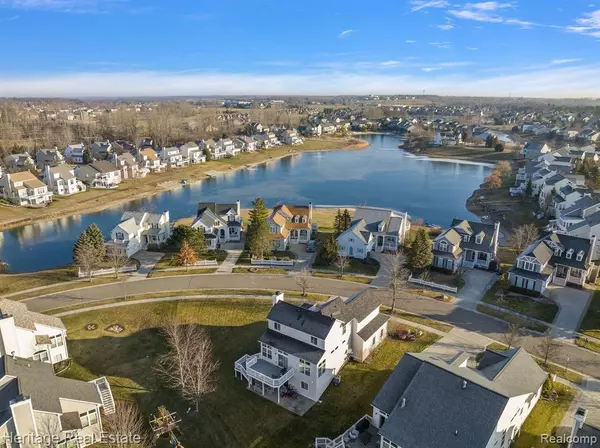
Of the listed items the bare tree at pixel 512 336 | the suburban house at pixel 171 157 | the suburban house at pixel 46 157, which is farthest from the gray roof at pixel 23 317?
the suburban house at pixel 46 157

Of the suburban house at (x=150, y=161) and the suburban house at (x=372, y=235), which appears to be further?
the suburban house at (x=150, y=161)

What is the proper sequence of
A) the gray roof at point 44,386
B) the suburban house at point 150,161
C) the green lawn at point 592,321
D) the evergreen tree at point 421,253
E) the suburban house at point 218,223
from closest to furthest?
the gray roof at point 44,386
the green lawn at point 592,321
the evergreen tree at point 421,253
the suburban house at point 218,223
the suburban house at point 150,161

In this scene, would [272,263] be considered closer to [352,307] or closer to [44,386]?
[352,307]

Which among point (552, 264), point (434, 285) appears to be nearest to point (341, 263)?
point (434, 285)

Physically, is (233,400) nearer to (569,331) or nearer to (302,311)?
(302,311)

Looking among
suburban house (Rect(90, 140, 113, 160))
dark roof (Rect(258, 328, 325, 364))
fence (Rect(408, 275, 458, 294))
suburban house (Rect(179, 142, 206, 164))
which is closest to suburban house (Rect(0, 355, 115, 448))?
dark roof (Rect(258, 328, 325, 364))

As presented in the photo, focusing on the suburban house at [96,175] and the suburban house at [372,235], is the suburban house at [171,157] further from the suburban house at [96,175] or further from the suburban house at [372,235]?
the suburban house at [372,235]
